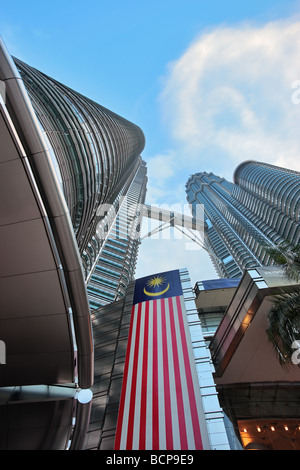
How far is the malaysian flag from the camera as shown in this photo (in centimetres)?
739

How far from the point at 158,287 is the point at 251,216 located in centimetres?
10223

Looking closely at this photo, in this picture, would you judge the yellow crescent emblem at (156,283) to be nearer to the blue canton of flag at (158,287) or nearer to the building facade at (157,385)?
the blue canton of flag at (158,287)

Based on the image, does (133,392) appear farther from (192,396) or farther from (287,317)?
(287,317)

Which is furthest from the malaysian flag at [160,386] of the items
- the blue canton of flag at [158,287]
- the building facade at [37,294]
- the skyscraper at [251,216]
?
the skyscraper at [251,216]

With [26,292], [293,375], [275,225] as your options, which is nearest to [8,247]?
[26,292]

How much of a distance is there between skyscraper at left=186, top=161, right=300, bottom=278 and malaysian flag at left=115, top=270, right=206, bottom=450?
207ft

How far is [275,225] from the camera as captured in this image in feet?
292

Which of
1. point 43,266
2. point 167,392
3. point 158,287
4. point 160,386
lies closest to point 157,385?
point 160,386

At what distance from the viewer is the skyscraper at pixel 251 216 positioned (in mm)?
81500

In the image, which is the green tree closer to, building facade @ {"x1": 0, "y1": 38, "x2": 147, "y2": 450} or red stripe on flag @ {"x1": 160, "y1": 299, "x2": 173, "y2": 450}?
red stripe on flag @ {"x1": 160, "y1": 299, "x2": 173, "y2": 450}

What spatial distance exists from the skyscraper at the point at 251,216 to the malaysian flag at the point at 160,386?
63002 millimetres

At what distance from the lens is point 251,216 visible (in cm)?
10944
